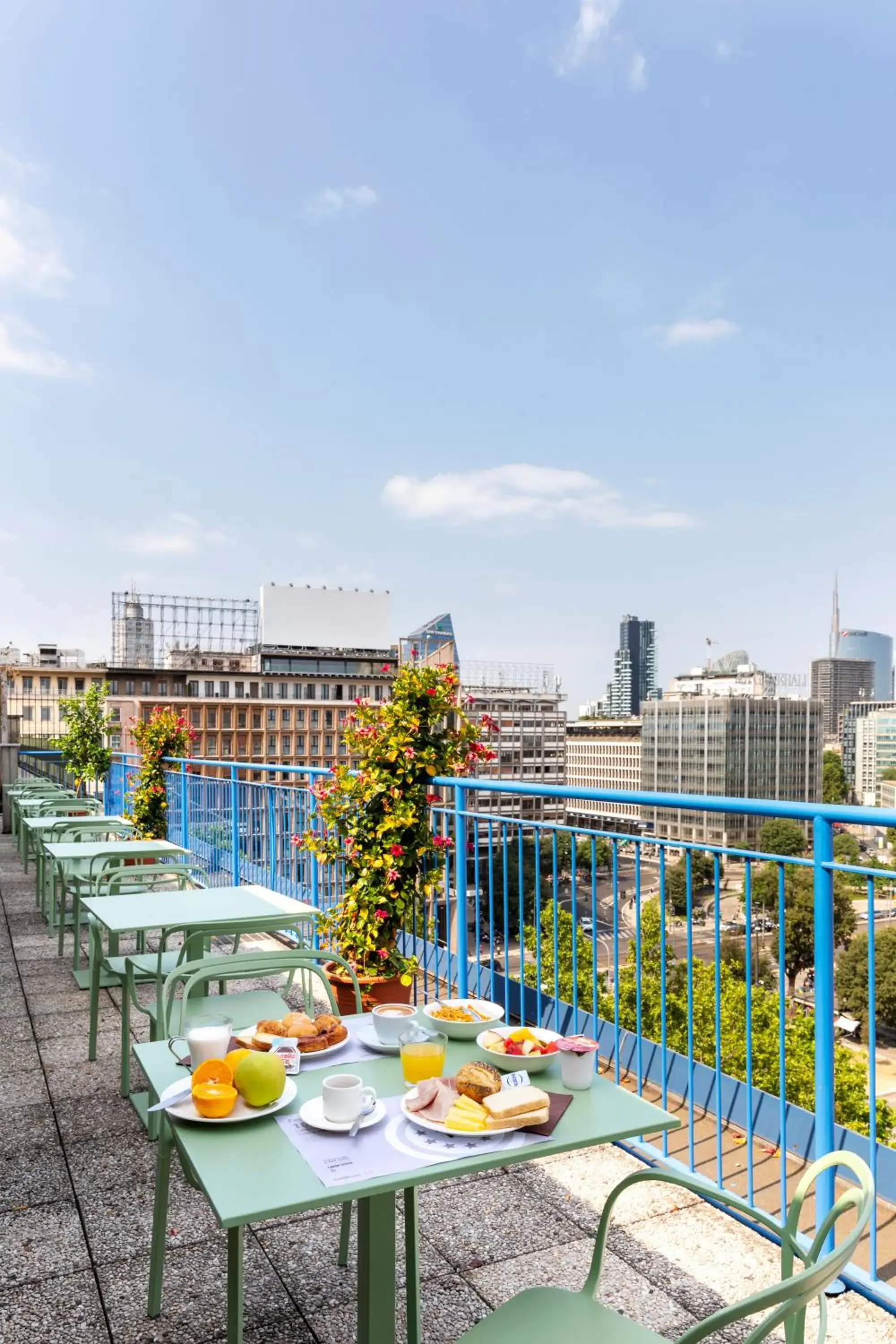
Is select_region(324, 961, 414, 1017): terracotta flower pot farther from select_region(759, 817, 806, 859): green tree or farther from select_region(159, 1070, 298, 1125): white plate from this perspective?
select_region(159, 1070, 298, 1125): white plate

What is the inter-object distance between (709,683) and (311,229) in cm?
9750

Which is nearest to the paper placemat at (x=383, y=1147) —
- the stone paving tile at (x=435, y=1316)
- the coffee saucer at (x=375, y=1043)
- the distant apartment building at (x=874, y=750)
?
the coffee saucer at (x=375, y=1043)

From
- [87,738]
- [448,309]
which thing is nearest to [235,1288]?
[87,738]

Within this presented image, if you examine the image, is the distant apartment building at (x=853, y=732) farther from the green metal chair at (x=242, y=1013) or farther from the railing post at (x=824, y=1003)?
the green metal chair at (x=242, y=1013)

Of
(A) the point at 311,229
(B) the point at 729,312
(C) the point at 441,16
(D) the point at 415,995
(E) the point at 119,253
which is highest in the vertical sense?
(B) the point at 729,312

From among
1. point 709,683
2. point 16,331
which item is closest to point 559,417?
point 709,683

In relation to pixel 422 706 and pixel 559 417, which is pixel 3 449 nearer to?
pixel 422 706

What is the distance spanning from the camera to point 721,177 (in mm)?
102688

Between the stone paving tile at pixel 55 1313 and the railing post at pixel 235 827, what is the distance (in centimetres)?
480

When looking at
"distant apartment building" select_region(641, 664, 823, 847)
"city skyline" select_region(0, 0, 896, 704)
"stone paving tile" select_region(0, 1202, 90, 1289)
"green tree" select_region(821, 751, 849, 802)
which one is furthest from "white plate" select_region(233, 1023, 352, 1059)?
"green tree" select_region(821, 751, 849, 802)

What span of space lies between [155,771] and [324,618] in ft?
286

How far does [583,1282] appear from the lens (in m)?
2.42

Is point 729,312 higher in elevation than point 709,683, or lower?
higher

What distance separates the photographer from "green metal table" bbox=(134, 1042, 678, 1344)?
4.57 ft
